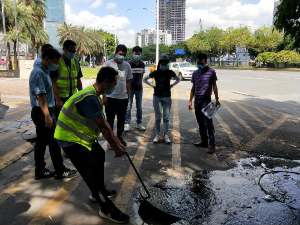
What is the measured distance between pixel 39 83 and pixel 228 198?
2723mm

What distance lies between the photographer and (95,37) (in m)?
64.1

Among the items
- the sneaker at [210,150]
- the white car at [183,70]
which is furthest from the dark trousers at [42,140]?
the white car at [183,70]

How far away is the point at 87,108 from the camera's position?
2.64 meters

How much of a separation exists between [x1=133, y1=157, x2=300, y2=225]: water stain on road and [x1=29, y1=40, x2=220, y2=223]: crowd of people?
0.51 m

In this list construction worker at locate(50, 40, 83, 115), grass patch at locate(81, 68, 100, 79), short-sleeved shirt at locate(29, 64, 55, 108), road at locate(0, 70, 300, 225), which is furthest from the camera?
grass patch at locate(81, 68, 100, 79)

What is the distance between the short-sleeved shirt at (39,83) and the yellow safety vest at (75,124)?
92 centimetres

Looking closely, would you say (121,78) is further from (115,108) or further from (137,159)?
(137,159)

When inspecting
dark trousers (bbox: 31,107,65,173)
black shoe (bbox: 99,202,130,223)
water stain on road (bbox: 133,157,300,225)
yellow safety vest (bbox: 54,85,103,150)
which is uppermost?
yellow safety vest (bbox: 54,85,103,150)

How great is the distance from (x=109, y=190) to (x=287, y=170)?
8.93 ft

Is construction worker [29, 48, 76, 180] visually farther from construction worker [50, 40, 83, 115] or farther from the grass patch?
the grass patch

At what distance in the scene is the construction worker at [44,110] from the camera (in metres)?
3.54

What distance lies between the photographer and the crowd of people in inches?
109

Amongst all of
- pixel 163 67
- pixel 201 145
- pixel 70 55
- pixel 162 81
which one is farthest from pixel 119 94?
pixel 201 145

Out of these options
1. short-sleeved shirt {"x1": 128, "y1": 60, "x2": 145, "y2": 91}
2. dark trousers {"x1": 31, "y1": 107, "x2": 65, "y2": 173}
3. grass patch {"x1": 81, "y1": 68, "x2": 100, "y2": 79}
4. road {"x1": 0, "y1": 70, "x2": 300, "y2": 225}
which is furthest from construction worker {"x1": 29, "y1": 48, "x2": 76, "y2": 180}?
grass patch {"x1": 81, "y1": 68, "x2": 100, "y2": 79}
